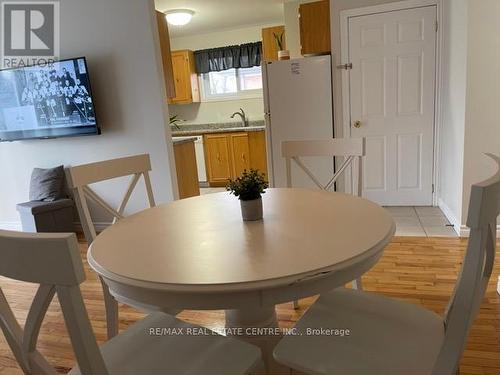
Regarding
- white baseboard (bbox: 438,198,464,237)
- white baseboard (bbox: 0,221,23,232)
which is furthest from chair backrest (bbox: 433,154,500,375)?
white baseboard (bbox: 0,221,23,232)

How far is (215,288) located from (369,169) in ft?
11.2

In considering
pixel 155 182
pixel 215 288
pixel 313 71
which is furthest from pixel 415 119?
pixel 215 288

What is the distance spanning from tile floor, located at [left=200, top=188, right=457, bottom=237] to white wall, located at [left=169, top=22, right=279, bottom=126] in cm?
317

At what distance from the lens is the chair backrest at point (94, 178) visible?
5.58 feet

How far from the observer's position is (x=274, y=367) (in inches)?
58.6

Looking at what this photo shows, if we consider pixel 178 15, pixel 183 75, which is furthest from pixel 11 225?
pixel 183 75

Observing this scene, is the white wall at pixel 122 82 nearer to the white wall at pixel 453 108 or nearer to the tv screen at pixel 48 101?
the tv screen at pixel 48 101

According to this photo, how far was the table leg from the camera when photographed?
1460mm

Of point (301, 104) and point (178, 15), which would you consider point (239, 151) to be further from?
point (178, 15)

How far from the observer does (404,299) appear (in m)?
2.14

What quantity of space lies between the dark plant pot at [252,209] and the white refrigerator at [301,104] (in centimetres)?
269

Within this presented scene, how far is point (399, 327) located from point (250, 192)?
64cm

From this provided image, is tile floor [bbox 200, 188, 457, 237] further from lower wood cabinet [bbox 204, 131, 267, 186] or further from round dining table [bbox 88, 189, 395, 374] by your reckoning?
lower wood cabinet [bbox 204, 131, 267, 186]

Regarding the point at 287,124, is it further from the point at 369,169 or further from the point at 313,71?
the point at 369,169
